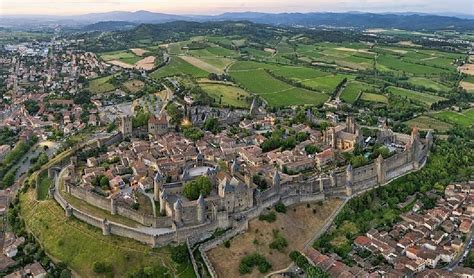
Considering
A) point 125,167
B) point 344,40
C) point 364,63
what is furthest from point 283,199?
point 344,40

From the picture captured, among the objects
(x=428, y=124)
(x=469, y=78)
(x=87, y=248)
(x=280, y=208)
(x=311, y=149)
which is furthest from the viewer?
(x=469, y=78)

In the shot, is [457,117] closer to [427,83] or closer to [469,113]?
[469,113]

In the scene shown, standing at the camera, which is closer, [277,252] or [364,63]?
[277,252]

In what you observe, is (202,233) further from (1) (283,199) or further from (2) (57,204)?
(2) (57,204)

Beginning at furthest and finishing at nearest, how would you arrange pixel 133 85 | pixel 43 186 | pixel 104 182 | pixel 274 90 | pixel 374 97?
pixel 133 85 → pixel 274 90 → pixel 374 97 → pixel 43 186 → pixel 104 182

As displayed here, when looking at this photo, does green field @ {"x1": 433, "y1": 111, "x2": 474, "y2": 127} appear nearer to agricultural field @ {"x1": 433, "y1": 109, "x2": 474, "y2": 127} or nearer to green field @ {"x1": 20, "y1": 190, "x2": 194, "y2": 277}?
agricultural field @ {"x1": 433, "y1": 109, "x2": 474, "y2": 127}

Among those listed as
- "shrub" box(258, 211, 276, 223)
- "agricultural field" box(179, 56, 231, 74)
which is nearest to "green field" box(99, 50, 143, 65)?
"agricultural field" box(179, 56, 231, 74)

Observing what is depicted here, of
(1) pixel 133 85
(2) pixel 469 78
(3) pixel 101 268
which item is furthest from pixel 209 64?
(3) pixel 101 268
